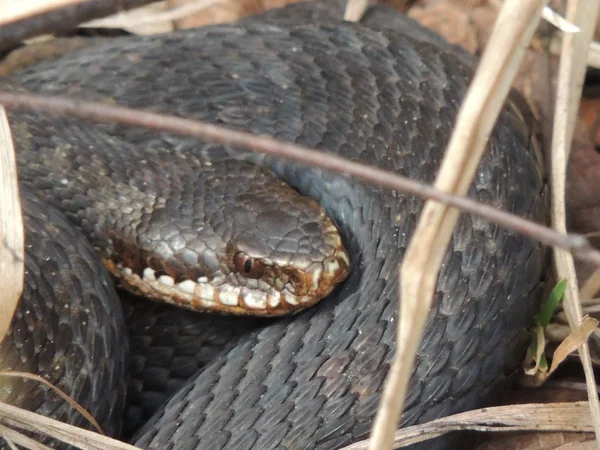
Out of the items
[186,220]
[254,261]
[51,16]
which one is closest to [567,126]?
[254,261]

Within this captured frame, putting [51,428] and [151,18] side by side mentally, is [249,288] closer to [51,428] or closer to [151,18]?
[51,428]

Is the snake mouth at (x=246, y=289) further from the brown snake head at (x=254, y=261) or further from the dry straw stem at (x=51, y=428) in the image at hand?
the dry straw stem at (x=51, y=428)

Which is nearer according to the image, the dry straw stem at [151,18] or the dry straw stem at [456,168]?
the dry straw stem at [456,168]

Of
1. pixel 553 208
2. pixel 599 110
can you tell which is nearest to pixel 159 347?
pixel 553 208

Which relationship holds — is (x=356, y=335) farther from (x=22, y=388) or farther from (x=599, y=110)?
(x=599, y=110)

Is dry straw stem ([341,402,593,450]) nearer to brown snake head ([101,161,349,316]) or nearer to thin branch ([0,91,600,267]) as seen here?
brown snake head ([101,161,349,316])

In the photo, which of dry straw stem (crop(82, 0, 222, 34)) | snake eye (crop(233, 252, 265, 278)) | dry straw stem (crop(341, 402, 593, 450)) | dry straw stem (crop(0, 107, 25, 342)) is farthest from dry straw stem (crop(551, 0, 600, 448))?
dry straw stem (crop(0, 107, 25, 342))

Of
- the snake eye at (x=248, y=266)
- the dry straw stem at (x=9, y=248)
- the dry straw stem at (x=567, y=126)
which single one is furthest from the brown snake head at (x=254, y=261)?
the dry straw stem at (x=9, y=248)

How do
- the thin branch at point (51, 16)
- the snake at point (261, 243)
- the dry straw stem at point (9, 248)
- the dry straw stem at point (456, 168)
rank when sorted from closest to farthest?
the thin branch at point (51, 16)
the dry straw stem at point (456, 168)
the dry straw stem at point (9, 248)
the snake at point (261, 243)
